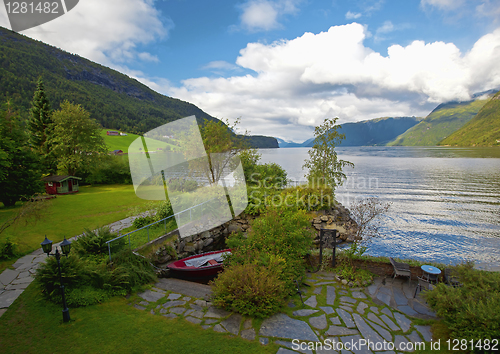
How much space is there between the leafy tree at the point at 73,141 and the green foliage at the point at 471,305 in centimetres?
3082

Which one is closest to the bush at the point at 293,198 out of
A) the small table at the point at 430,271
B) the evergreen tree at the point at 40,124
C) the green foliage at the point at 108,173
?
the small table at the point at 430,271

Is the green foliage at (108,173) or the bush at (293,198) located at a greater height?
the green foliage at (108,173)

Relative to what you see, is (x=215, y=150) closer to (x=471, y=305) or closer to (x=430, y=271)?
(x=430, y=271)

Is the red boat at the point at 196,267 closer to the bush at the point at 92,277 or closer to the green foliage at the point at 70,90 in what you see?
the bush at the point at 92,277

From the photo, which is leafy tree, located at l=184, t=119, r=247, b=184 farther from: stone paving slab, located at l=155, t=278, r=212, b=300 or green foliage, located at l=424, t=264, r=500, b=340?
green foliage, located at l=424, t=264, r=500, b=340

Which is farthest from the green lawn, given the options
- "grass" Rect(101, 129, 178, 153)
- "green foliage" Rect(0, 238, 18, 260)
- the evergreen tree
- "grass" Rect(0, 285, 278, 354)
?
"grass" Rect(101, 129, 178, 153)

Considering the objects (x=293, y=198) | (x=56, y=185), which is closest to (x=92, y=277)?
(x=293, y=198)

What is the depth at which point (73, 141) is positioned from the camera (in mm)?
26484

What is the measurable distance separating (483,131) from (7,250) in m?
180

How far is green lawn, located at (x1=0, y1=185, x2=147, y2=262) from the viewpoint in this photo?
10242mm

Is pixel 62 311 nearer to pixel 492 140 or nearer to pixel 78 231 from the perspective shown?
pixel 78 231

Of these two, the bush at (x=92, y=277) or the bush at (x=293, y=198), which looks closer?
the bush at (x=92, y=277)

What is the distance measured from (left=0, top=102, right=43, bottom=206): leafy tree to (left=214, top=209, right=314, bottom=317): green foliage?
638 inches

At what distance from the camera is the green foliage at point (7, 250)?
819 centimetres
